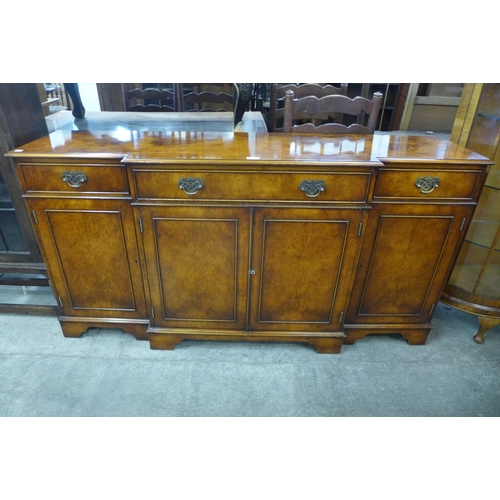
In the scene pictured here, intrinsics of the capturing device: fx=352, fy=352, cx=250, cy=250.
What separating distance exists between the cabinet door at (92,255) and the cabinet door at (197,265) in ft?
0.30

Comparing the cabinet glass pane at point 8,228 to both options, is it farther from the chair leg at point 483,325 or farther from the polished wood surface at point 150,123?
the chair leg at point 483,325

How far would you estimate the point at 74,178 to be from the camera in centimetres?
130

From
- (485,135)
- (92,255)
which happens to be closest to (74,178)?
(92,255)

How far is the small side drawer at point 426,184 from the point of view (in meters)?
1.30

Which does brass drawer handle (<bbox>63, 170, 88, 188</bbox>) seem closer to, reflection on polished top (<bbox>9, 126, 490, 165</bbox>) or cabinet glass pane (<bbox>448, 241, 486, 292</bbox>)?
reflection on polished top (<bbox>9, 126, 490, 165</bbox>)

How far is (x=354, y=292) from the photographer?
5.12 ft

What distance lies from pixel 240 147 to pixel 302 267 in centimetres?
55

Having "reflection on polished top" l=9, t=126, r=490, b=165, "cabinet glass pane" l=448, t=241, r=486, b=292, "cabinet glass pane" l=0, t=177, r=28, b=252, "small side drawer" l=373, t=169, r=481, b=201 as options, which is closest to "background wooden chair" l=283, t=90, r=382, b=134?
"reflection on polished top" l=9, t=126, r=490, b=165

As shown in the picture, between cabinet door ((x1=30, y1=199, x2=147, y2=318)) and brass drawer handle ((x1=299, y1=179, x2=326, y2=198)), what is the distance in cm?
67

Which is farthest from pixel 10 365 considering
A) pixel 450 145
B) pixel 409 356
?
pixel 450 145

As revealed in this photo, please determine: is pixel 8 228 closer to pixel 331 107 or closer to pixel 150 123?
pixel 150 123

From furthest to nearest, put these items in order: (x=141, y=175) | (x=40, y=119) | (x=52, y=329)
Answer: (x=52, y=329) < (x=40, y=119) < (x=141, y=175)
